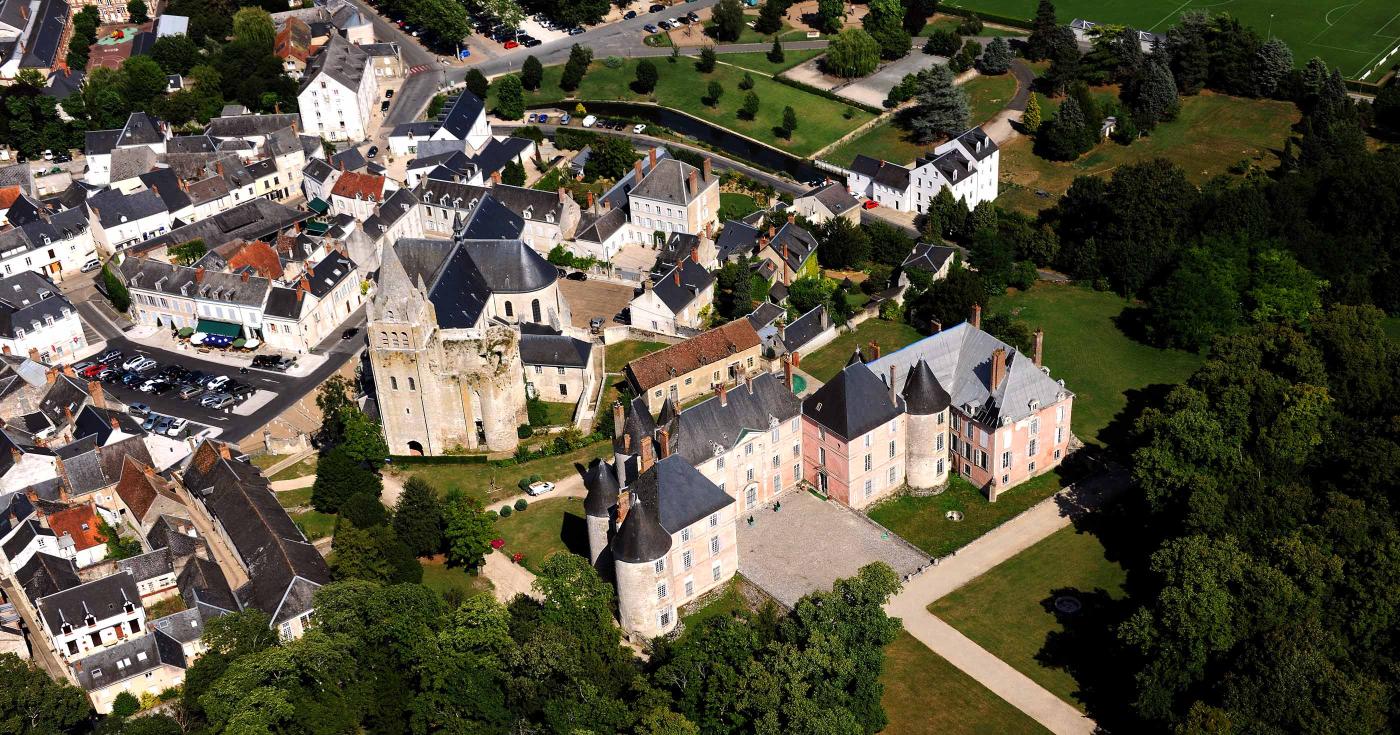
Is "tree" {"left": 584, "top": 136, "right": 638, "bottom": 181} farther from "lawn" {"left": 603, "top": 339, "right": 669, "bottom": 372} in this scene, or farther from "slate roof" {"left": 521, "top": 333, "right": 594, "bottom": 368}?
"slate roof" {"left": 521, "top": 333, "right": 594, "bottom": 368}

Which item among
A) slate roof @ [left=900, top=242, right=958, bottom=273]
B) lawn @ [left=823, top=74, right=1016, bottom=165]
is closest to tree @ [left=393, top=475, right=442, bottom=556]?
slate roof @ [left=900, top=242, right=958, bottom=273]

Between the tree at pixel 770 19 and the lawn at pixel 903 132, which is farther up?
the tree at pixel 770 19

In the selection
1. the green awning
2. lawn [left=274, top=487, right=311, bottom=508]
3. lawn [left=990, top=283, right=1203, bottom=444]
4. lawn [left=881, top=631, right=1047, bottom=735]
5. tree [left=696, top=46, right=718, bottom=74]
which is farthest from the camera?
tree [left=696, top=46, right=718, bottom=74]

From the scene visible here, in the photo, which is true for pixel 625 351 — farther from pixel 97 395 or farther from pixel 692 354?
pixel 97 395

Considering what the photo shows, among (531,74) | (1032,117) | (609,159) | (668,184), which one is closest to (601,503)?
(668,184)

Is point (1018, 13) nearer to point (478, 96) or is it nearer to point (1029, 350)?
point (478, 96)

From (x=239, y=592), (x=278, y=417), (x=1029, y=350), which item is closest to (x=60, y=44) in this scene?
(x=278, y=417)

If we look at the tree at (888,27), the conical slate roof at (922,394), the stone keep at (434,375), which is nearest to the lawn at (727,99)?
the tree at (888,27)

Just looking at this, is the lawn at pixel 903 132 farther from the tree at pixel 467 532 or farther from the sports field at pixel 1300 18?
the tree at pixel 467 532
